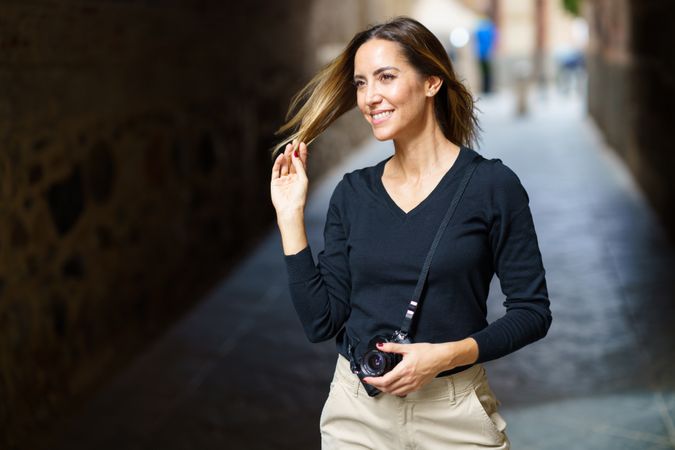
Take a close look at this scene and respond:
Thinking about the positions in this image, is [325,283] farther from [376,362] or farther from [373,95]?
[373,95]

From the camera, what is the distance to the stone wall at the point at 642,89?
7.59 m

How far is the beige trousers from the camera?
200 centimetres

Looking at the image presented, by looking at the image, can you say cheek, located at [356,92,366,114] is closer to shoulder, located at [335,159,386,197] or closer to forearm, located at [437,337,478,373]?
shoulder, located at [335,159,386,197]

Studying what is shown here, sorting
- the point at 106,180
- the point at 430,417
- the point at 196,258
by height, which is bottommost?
the point at 196,258

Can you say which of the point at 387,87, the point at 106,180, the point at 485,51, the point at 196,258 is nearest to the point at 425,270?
the point at 387,87

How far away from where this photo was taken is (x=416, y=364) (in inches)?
72.0

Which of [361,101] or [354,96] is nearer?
[361,101]

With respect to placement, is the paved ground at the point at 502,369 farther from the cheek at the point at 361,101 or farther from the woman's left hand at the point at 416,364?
the cheek at the point at 361,101

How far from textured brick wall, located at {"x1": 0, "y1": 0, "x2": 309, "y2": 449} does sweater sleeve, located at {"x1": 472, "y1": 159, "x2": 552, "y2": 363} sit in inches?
101

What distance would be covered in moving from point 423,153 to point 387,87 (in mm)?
164

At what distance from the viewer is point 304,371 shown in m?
5.01

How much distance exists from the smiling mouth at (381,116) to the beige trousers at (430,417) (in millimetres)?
518

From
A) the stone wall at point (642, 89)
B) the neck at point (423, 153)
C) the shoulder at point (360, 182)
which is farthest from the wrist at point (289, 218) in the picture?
the stone wall at point (642, 89)

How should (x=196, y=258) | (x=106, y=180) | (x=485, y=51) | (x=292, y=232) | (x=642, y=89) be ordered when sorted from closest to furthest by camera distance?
1. (x=292, y=232)
2. (x=106, y=180)
3. (x=196, y=258)
4. (x=642, y=89)
5. (x=485, y=51)
